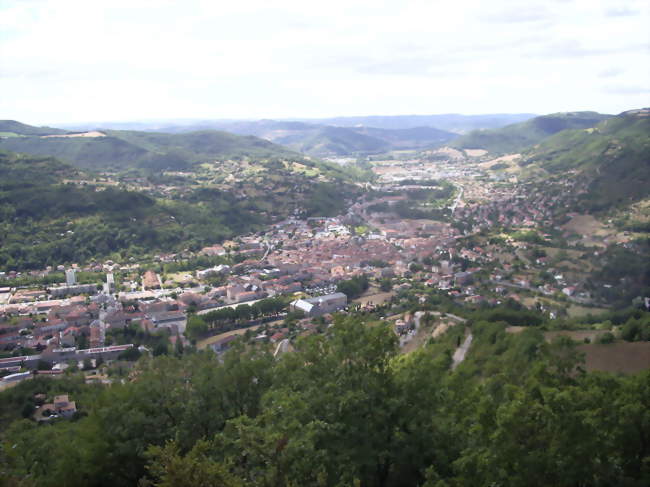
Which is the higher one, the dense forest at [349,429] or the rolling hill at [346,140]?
the rolling hill at [346,140]

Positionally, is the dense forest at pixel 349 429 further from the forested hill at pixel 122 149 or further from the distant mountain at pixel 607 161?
the forested hill at pixel 122 149

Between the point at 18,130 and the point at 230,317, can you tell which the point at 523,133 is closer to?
the point at 18,130

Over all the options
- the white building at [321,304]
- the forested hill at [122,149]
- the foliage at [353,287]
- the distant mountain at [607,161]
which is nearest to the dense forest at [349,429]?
the white building at [321,304]

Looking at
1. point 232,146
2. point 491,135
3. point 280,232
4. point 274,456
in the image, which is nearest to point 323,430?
point 274,456

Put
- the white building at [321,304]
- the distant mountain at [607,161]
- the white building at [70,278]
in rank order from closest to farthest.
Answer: the white building at [321,304]
the white building at [70,278]
the distant mountain at [607,161]

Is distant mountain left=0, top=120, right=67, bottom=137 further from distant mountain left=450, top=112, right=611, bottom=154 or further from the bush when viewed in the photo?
the bush

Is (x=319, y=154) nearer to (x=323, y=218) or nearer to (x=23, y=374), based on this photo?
(x=323, y=218)
